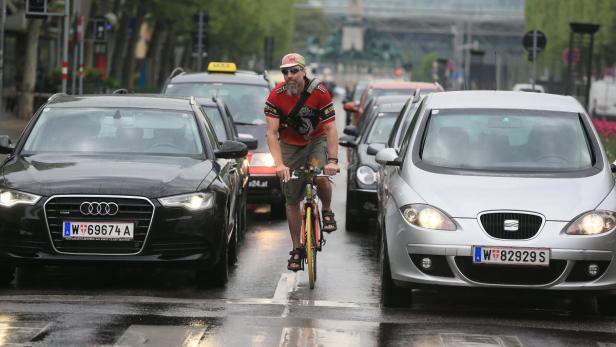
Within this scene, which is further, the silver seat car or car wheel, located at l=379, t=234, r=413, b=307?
car wheel, located at l=379, t=234, r=413, b=307

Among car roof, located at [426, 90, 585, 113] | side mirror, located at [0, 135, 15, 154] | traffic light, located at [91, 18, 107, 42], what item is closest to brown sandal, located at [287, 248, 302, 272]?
car roof, located at [426, 90, 585, 113]

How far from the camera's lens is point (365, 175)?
1730 cm

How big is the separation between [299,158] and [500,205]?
7.40 ft

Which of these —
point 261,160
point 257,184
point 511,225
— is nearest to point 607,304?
point 511,225

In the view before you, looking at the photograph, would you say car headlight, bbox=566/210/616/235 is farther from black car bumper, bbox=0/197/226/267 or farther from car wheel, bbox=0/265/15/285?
car wheel, bbox=0/265/15/285

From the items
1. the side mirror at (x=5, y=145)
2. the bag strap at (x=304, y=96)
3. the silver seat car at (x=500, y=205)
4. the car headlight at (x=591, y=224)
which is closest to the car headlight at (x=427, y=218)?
the silver seat car at (x=500, y=205)

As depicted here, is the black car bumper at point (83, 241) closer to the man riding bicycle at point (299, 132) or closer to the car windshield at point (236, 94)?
the man riding bicycle at point (299, 132)

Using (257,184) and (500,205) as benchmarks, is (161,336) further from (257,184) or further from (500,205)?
(257,184)

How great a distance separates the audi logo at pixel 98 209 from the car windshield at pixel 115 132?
1379mm

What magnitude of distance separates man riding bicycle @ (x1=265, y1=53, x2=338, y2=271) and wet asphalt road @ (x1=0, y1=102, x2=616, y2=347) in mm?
585

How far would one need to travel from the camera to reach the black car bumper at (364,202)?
17.0 m

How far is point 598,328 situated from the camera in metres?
10.6

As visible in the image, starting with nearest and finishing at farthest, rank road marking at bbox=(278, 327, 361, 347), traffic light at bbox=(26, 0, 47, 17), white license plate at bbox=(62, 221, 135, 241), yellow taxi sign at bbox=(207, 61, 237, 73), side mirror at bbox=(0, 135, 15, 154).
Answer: road marking at bbox=(278, 327, 361, 347) < white license plate at bbox=(62, 221, 135, 241) < side mirror at bbox=(0, 135, 15, 154) < yellow taxi sign at bbox=(207, 61, 237, 73) < traffic light at bbox=(26, 0, 47, 17)

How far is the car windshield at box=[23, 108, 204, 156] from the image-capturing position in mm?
12945
